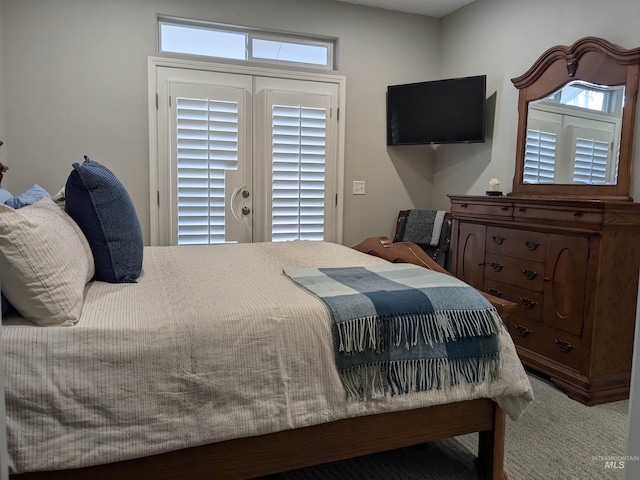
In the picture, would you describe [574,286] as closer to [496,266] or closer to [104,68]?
[496,266]

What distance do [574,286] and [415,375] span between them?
1534 millimetres

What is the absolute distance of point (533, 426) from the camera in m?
2.27

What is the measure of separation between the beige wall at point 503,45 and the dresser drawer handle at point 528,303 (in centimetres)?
83

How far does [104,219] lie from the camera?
1.76 m

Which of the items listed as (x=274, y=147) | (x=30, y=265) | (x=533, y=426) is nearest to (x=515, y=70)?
(x=274, y=147)

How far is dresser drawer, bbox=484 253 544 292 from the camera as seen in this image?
2877 mm

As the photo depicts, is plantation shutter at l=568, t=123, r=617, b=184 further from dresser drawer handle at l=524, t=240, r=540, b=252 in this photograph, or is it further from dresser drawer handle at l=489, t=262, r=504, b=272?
dresser drawer handle at l=489, t=262, r=504, b=272

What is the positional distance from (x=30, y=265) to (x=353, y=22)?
3540mm

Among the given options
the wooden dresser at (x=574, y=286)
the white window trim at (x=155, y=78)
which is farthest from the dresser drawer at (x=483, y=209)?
the white window trim at (x=155, y=78)

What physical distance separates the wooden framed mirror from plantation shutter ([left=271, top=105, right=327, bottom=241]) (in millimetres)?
1539

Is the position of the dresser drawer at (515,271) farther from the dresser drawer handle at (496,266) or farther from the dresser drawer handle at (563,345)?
the dresser drawer handle at (563,345)

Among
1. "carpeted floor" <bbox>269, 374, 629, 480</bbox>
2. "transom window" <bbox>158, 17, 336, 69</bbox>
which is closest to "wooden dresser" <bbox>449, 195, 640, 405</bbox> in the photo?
"carpeted floor" <bbox>269, 374, 629, 480</bbox>

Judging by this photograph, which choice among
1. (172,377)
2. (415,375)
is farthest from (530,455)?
(172,377)

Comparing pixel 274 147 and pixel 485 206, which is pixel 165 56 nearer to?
pixel 274 147
